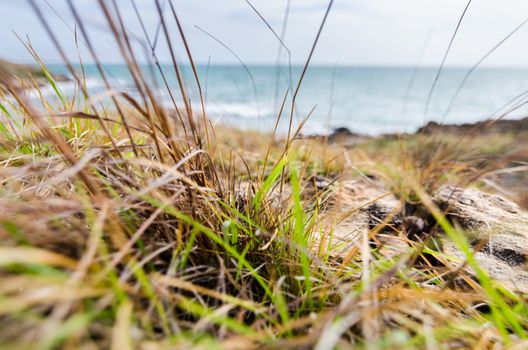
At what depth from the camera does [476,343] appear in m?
0.59

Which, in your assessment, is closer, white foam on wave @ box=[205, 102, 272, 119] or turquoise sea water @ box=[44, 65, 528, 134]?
turquoise sea water @ box=[44, 65, 528, 134]

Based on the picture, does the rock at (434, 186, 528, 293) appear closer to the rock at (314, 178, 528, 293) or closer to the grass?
the rock at (314, 178, 528, 293)

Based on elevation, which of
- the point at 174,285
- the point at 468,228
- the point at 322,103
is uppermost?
the point at 174,285

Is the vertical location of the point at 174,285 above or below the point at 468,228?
above

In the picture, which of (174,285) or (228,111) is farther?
(228,111)

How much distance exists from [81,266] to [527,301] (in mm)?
967

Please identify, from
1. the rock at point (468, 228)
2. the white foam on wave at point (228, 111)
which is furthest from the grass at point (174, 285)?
the white foam on wave at point (228, 111)

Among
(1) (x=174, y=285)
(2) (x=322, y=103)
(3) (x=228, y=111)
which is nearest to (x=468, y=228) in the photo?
(1) (x=174, y=285)

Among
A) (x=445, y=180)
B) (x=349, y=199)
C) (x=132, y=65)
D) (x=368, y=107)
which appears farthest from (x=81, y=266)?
(x=368, y=107)

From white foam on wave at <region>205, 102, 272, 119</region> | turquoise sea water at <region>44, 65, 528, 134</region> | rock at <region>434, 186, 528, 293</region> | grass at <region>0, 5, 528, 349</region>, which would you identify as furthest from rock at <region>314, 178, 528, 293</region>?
white foam on wave at <region>205, 102, 272, 119</region>

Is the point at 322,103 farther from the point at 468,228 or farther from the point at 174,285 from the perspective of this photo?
the point at 174,285

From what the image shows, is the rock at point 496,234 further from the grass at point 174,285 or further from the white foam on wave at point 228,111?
the white foam on wave at point 228,111

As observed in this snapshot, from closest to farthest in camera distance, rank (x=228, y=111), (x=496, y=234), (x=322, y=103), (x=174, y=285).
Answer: (x=174, y=285) < (x=496, y=234) < (x=228, y=111) < (x=322, y=103)

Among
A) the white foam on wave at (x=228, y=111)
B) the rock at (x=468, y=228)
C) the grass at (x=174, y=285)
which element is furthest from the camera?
the white foam on wave at (x=228, y=111)
